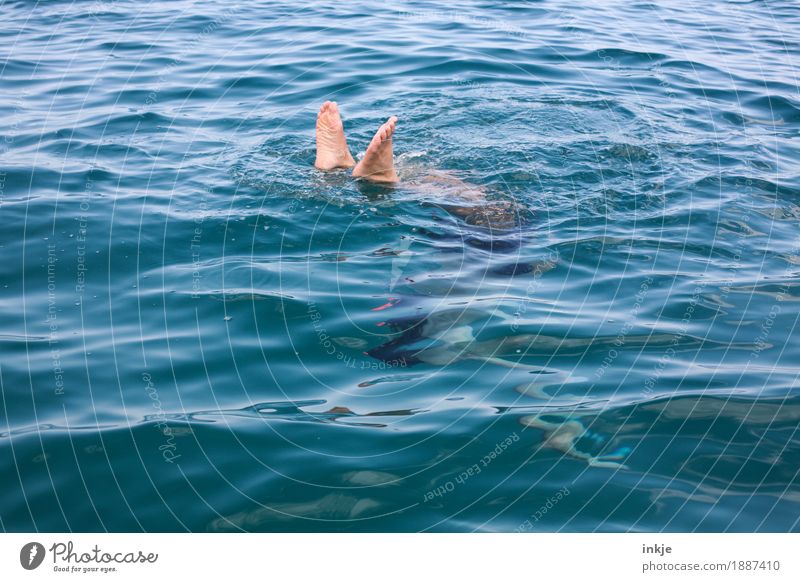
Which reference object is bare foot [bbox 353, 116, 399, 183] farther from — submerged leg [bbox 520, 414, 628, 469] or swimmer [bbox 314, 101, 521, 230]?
submerged leg [bbox 520, 414, 628, 469]

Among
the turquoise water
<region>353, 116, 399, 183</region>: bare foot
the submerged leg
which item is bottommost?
the submerged leg

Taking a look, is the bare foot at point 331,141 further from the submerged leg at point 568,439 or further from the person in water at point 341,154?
the submerged leg at point 568,439

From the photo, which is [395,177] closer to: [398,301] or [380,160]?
[380,160]

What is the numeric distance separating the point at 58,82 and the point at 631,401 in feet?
25.0

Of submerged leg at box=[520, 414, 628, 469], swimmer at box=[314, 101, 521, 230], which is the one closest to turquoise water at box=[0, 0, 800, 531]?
submerged leg at box=[520, 414, 628, 469]

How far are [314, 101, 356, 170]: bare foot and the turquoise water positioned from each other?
0.14 metres

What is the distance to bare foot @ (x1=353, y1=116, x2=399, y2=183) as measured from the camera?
5750 millimetres

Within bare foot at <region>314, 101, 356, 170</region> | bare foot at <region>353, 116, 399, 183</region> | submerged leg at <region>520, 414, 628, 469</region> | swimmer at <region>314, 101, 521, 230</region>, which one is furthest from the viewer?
bare foot at <region>314, 101, 356, 170</region>

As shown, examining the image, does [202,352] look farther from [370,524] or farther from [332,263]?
[370,524]

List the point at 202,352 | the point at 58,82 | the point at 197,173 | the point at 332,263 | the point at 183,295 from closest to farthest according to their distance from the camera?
1. the point at 202,352
2. the point at 183,295
3. the point at 332,263
4. the point at 197,173
5. the point at 58,82

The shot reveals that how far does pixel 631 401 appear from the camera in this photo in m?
3.96

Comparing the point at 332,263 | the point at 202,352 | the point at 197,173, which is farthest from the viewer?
the point at 197,173

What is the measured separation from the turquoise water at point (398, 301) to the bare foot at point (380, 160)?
0.20 m
